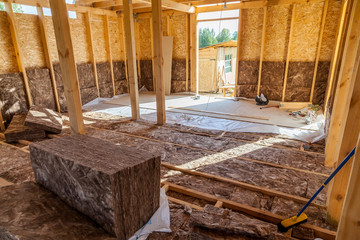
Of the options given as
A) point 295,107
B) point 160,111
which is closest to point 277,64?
point 295,107

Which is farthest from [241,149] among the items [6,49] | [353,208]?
[6,49]

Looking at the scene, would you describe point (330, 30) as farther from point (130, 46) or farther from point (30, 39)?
point (30, 39)

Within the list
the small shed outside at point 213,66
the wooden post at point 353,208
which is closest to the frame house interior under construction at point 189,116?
the wooden post at point 353,208

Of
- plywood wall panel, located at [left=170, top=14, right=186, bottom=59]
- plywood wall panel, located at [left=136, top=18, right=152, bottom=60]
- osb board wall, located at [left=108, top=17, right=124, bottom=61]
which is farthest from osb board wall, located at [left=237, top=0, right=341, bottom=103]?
osb board wall, located at [left=108, top=17, right=124, bottom=61]

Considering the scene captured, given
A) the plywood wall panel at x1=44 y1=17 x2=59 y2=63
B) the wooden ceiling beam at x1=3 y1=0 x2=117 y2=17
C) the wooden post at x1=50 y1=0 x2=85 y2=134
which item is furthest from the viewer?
the plywood wall panel at x1=44 y1=17 x2=59 y2=63

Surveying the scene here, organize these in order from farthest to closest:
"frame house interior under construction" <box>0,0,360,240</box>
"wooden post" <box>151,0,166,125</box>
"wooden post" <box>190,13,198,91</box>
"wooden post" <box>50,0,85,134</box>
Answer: "wooden post" <box>190,13,198,91</box> < "wooden post" <box>151,0,166,125</box> < "wooden post" <box>50,0,85,134</box> < "frame house interior under construction" <box>0,0,360,240</box>

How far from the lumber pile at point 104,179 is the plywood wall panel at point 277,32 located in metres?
6.11

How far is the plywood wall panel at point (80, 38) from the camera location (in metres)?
6.30

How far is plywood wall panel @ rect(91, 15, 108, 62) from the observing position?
6.84m

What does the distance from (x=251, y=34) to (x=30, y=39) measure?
19.6 ft

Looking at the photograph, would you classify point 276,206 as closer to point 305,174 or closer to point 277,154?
point 305,174

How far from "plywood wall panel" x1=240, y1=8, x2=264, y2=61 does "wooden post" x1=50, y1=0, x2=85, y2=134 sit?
5.47 metres

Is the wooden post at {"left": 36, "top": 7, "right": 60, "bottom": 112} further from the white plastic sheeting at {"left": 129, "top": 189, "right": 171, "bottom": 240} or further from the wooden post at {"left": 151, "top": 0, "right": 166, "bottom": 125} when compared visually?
the white plastic sheeting at {"left": 129, "top": 189, "right": 171, "bottom": 240}

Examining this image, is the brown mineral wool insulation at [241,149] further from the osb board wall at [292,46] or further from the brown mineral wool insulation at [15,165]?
the osb board wall at [292,46]
